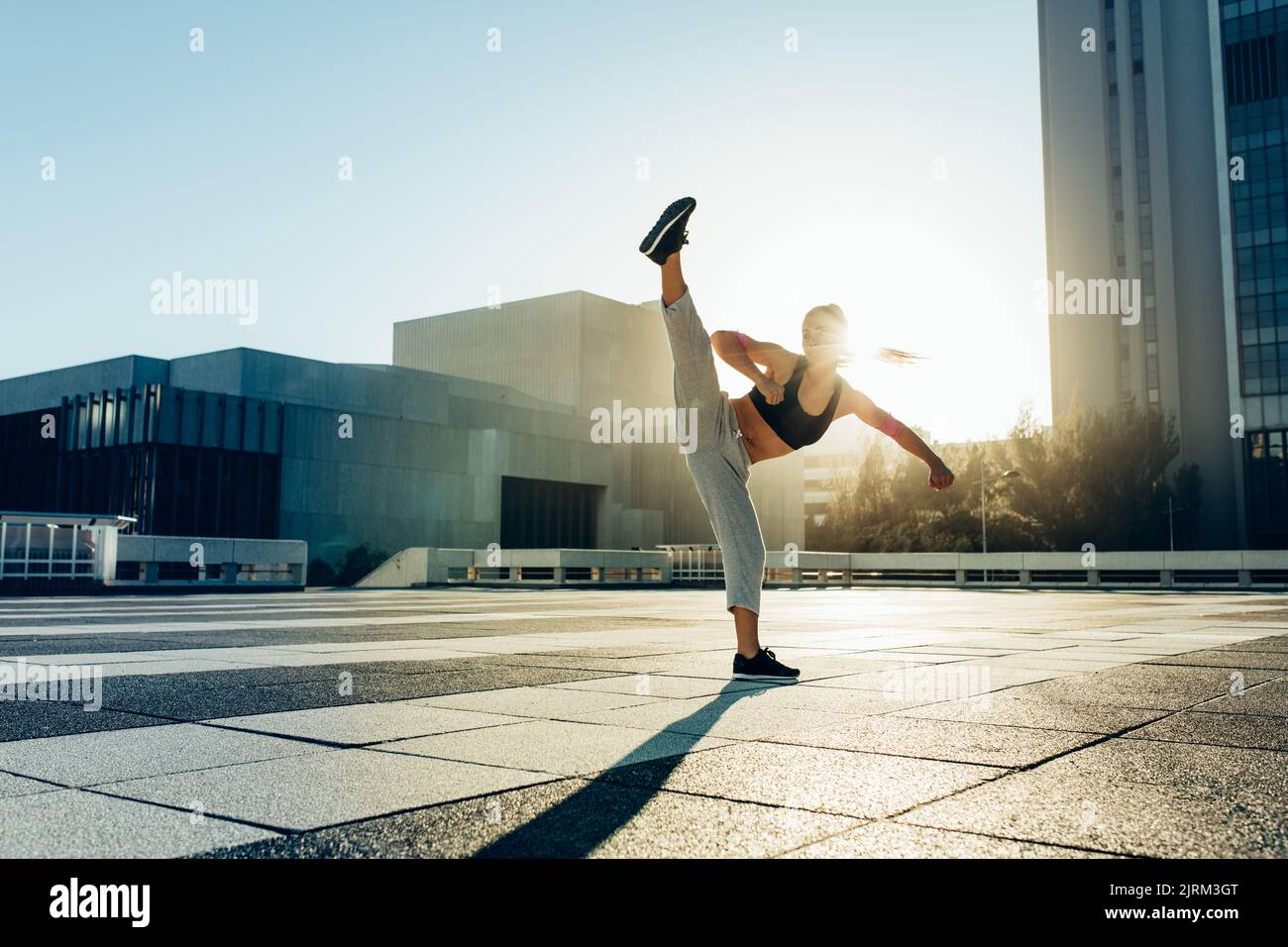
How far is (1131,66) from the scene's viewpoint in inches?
2468

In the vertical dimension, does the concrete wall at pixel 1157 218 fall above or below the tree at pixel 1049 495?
above

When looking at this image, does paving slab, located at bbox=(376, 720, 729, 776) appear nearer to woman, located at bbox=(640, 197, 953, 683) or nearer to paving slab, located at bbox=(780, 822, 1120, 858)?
paving slab, located at bbox=(780, 822, 1120, 858)

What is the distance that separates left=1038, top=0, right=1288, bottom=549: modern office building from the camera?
55188mm

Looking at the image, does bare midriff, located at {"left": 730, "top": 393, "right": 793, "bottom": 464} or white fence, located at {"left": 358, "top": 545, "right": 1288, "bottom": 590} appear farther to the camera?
white fence, located at {"left": 358, "top": 545, "right": 1288, "bottom": 590}

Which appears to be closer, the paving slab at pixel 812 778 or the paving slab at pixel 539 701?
the paving slab at pixel 812 778

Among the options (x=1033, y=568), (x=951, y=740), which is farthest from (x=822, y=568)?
(x=951, y=740)

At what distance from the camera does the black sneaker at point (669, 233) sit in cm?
433

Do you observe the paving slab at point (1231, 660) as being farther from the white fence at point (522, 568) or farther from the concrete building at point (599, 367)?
the concrete building at point (599, 367)

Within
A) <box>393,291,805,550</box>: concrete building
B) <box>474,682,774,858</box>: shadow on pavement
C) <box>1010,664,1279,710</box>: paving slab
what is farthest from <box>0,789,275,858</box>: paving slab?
<box>393,291,805,550</box>: concrete building

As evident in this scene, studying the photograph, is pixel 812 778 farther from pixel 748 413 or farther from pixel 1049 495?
pixel 1049 495

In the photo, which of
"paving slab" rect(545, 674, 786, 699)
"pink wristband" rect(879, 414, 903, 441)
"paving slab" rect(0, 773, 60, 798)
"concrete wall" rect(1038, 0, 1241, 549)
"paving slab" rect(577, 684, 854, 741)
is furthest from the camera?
"concrete wall" rect(1038, 0, 1241, 549)

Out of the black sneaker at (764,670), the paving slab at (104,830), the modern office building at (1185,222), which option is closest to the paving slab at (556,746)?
the paving slab at (104,830)

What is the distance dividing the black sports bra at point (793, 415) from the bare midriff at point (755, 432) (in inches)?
1.2

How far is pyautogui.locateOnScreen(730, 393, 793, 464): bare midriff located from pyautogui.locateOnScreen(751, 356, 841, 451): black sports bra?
3 cm
